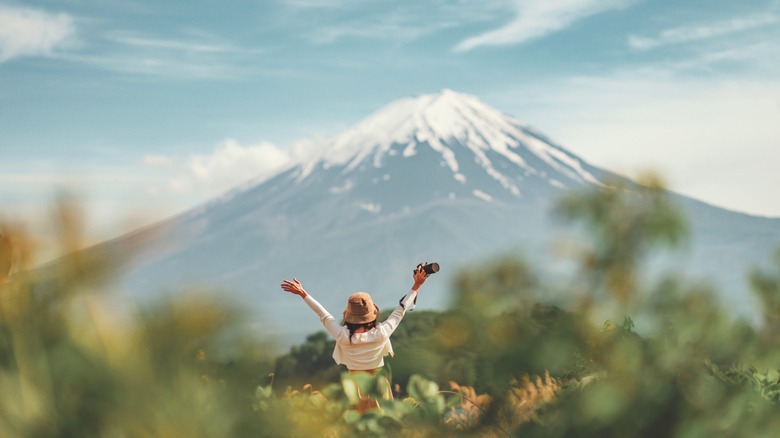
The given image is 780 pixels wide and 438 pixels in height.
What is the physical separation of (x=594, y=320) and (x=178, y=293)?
2.89m

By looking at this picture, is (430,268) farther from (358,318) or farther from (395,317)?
(358,318)

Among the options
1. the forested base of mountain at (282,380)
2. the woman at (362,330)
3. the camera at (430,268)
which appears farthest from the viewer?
the woman at (362,330)

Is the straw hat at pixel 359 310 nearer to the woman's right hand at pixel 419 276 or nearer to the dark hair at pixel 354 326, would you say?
the dark hair at pixel 354 326

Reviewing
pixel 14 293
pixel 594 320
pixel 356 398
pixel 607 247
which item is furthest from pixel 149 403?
pixel 607 247

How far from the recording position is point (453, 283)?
552 inches

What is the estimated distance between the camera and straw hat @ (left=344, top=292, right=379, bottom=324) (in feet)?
20.5

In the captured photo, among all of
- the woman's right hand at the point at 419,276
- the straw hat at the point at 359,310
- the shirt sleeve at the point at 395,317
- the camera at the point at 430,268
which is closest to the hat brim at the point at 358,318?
the straw hat at the point at 359,310

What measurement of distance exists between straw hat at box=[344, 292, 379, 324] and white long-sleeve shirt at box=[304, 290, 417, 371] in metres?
0.08

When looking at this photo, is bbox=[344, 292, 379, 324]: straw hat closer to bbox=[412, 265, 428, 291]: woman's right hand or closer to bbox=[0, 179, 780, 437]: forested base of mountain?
bbox=[412, 265, 428, 291]: woman's right hand

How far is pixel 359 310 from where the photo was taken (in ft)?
20.6

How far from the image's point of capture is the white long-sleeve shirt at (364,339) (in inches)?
246

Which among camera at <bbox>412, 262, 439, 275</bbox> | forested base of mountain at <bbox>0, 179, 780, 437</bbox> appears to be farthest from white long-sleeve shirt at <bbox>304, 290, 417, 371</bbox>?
forested base of mountain at <bbox>0, 179, 780, 437</bbox>

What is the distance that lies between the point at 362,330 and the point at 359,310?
0.58 feet

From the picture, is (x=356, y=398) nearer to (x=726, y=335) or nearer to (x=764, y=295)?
(x=726, y=335)
